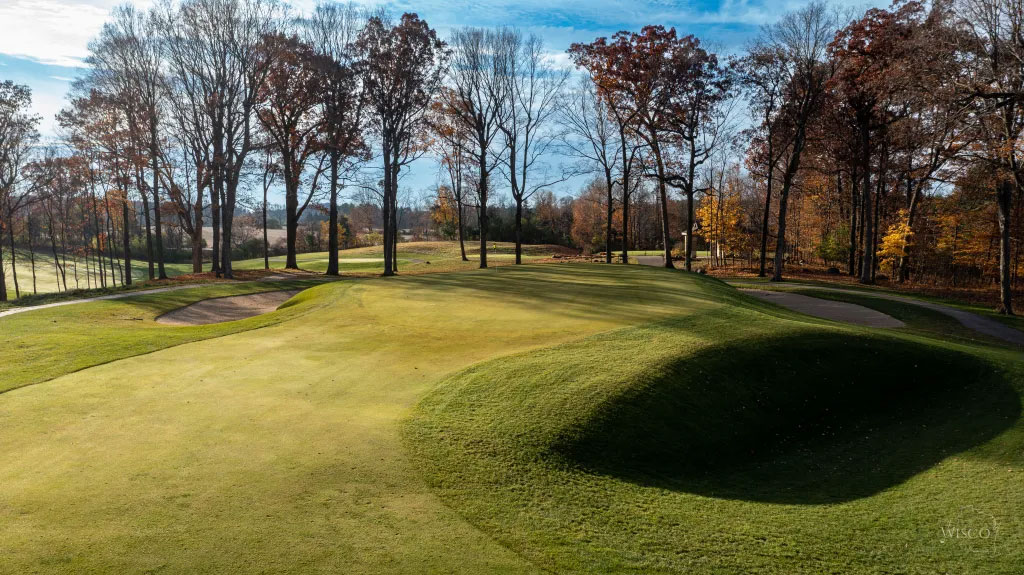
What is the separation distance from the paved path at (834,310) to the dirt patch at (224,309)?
72.5 ft

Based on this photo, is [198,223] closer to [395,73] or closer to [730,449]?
[395,73]

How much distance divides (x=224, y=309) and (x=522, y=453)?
57.8 feet

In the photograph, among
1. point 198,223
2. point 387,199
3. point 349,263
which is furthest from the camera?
point 349,263

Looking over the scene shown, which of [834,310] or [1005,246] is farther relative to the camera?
[834,310]

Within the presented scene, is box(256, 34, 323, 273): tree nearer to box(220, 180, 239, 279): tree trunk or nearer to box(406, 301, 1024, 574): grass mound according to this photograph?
box(220, 180, 239, 279): tree trunk

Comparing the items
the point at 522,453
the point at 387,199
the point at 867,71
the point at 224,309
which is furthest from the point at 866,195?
the point at 224,309

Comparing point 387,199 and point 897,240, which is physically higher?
point 387,199

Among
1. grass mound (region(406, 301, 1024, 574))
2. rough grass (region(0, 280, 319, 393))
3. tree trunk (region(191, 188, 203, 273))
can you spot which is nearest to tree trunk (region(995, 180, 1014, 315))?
grass mound (region(406, 301, 1024, 574))

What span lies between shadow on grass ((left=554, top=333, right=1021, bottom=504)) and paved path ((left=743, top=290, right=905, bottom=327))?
9.37m

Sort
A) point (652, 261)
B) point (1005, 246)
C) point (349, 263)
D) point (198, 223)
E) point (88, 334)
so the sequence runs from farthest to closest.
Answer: point (652, 261), point (349, 263), point (198, 223), point (1005, 246), point (88, 334)

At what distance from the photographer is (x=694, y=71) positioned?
107 ft

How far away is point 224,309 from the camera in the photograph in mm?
19422

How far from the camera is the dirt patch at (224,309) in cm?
1727

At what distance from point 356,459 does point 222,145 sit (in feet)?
99.5
